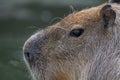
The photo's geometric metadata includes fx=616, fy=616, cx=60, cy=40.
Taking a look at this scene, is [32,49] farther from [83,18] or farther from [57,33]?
[83,18]

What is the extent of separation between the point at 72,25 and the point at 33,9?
7.19 meters

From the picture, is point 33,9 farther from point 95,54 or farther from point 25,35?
point 95,54

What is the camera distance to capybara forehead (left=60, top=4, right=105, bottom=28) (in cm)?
439

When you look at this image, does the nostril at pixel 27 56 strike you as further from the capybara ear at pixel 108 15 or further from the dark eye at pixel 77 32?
the capybara ear at pixel 108 15

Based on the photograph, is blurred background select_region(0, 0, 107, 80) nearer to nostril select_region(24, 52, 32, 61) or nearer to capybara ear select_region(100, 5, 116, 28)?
nostril select_region(24, 52, 32, 61)

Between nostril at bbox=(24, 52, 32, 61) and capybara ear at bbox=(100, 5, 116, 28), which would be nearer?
capybara ear at bbox=(100, 5, 116, 28)

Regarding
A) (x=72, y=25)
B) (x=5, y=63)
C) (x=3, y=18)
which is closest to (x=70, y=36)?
(x=72, y=25)

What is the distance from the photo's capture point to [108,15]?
4.28 meters

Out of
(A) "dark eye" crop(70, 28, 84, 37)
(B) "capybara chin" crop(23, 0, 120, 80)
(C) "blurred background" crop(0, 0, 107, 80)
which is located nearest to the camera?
(B) "capybara chin" crop(23, 0, 120, 80)

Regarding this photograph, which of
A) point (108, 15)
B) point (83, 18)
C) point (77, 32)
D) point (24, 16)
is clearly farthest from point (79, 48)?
point (24, 16)

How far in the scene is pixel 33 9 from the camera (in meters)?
11.6

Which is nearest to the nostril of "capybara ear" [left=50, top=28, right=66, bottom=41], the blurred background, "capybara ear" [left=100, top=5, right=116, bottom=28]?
"capybara ear" [left=50, top=28, right=66, bottom=41]

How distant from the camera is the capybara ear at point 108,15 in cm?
427

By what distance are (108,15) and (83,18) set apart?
22 cm
